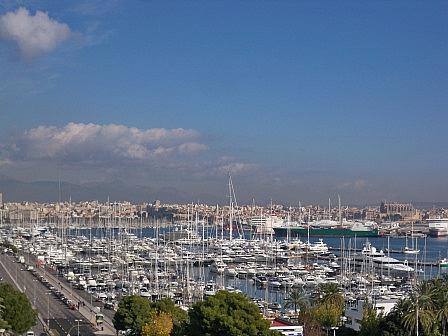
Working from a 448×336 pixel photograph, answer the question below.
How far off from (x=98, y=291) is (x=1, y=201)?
157446 mm

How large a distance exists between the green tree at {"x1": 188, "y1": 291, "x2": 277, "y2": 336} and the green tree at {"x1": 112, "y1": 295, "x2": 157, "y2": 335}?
204 inches

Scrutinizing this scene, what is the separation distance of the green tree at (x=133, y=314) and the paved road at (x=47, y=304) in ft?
10.4

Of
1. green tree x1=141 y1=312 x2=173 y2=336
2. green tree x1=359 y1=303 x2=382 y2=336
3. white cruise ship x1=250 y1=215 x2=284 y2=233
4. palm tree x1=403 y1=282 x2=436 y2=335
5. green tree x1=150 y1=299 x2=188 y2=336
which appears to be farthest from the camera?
white cruise ship x1=250 y1=215 x2=284 y2=233

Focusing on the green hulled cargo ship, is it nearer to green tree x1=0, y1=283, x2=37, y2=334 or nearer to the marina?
the marina

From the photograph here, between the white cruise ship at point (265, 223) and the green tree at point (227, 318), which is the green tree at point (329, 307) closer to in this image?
the green tree at point (227, 318)

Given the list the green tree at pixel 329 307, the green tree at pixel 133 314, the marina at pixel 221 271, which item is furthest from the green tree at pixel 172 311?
the marina at pixel 221 271

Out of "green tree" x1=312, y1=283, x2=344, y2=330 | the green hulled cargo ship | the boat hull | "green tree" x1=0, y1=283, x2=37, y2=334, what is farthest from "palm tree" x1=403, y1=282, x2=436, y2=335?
the boat hull

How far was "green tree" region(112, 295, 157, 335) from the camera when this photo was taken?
29.7 meters

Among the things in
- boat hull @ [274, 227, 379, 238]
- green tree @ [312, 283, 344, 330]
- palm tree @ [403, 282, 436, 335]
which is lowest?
boat hull @ [274, 227, 379, 238]

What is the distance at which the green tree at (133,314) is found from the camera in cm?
2967

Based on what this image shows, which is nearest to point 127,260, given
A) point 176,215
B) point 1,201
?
point 176,215

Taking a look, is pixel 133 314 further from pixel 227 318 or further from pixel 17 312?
pixel 227 318

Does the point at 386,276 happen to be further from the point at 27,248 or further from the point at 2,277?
the point at 27,248

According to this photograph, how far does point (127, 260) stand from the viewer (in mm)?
68812
